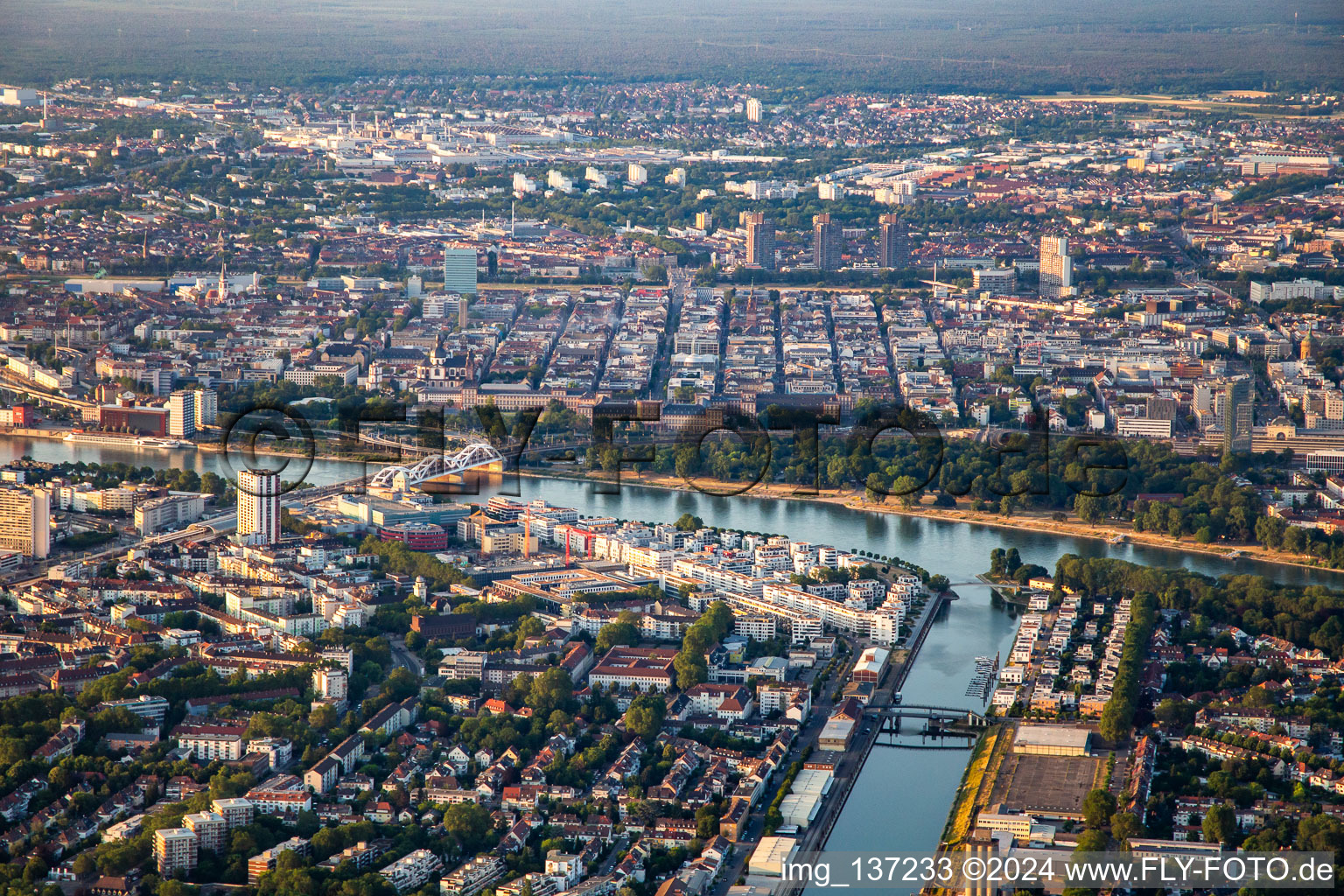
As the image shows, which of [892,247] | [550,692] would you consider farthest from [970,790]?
[892,247]

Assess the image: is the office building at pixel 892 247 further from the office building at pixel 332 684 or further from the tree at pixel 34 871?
the tree at pixel 34 871

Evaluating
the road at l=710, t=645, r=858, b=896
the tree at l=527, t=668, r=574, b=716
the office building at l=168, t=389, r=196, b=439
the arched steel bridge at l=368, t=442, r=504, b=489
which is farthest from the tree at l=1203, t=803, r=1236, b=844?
the office building at l=168, t=389, r=196, b=439

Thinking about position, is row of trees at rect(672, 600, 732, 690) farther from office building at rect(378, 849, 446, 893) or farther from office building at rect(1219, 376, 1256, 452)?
office building at rect(1219, 376, 1256, 452)

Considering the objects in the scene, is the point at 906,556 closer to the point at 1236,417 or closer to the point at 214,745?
the point at 1236,417

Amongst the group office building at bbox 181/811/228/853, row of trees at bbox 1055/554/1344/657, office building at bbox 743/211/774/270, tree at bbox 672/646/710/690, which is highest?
office building at bbox 743/211/774/270

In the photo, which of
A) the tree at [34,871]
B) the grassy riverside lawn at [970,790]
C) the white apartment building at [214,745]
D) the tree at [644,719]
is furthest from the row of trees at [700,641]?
the tree at [34,871]
